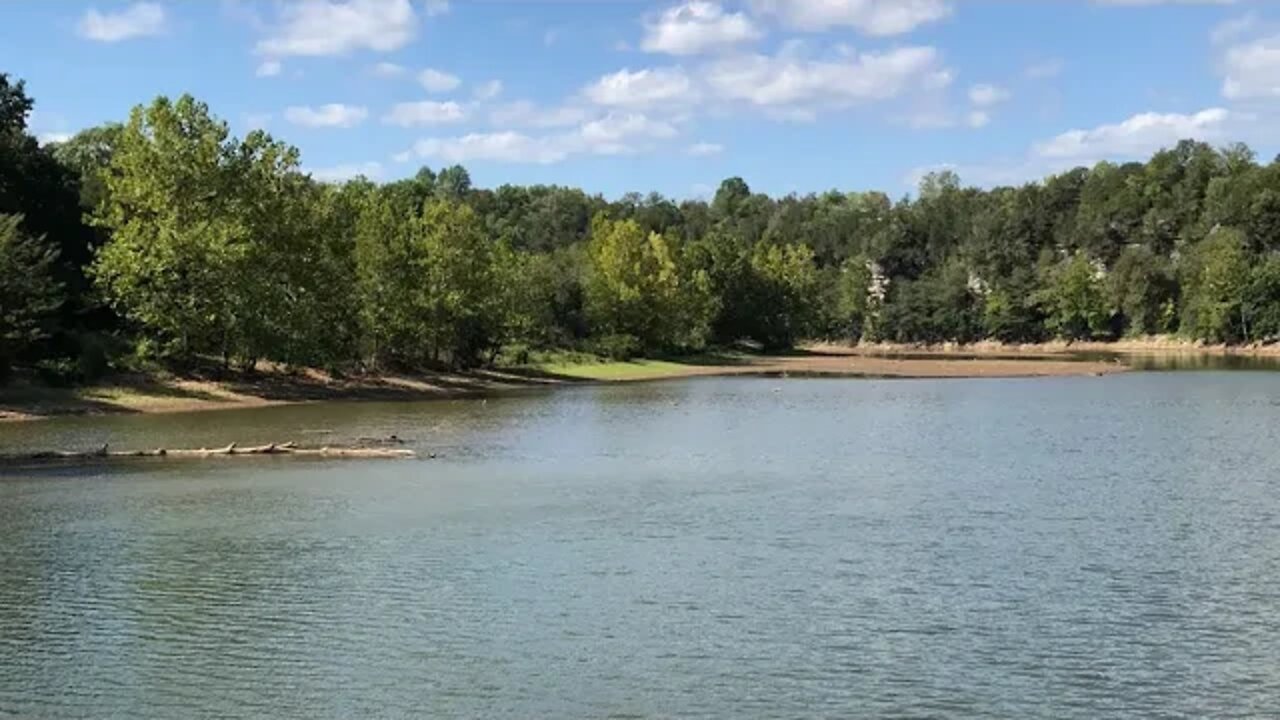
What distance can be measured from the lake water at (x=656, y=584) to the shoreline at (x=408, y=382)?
1622 cm

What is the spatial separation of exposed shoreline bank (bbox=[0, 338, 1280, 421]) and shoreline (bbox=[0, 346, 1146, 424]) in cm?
5

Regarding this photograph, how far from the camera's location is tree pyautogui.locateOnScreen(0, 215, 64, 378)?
58.1 meters

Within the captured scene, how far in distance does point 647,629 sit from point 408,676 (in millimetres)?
3873

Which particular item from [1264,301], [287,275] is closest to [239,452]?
[287,275]

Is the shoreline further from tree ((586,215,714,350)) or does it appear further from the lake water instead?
the lake water

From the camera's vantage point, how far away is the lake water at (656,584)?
16.7m

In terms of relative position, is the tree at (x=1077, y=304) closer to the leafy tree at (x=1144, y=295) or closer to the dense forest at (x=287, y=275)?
the leafy tree at (x=1144, y=295)

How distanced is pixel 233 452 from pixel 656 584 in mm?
24674

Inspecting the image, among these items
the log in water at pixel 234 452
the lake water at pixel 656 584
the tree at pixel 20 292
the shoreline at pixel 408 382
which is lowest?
the lake water at pixel 656 584

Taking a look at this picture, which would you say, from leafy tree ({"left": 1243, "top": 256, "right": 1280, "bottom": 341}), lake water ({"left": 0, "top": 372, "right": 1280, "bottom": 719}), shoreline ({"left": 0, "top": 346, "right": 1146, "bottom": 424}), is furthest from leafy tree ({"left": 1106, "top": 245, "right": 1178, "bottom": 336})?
lake water ({"left": 0, "top": 372, "right": 1280, "bottom": 719})

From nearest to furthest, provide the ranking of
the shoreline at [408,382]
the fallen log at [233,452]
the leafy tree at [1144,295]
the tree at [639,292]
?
the fallen log at [233,452]
the shoreline at [408,382]
the tree at [639,292]
the leafy tree at [1144,295]

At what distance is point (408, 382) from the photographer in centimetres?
8244

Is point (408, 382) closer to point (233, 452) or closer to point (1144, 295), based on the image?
point (233, 452)

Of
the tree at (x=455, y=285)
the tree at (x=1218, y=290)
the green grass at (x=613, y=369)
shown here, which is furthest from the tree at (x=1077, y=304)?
the tree at (x=455, y=285)
